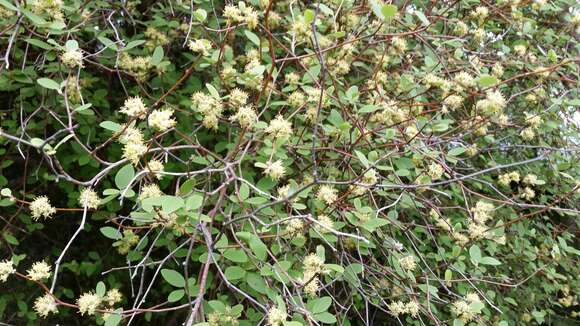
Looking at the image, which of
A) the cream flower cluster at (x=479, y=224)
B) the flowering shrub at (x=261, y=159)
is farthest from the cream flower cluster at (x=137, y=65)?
the cream flower cluster at (x=479, y=224)

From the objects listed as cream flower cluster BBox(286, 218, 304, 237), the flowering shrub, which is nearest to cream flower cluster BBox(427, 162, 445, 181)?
the flowering shrub

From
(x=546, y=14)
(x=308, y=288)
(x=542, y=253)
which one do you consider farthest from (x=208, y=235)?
(x=546, y=14)

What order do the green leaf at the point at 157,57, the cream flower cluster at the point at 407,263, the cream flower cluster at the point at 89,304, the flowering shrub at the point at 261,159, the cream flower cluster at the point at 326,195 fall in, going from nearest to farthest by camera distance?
the cream flower cluster at the point at 89,304 → the flowering shrub at the point at 261,159 → the cream flower cluster at the point at 326,195 → the cream flower cluster at the point at 407,263 → the green leaf at the point at 157,57

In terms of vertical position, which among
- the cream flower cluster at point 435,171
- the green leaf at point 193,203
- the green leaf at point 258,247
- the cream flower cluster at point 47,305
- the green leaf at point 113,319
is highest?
the green leaf at point 193,203

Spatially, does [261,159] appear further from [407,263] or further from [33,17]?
[33,17]

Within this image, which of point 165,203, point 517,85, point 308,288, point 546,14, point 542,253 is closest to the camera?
point 165,203

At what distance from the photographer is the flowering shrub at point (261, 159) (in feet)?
4.25

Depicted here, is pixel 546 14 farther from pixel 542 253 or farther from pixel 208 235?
pixel 208 235

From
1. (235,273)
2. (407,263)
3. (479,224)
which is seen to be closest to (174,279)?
(235,273)

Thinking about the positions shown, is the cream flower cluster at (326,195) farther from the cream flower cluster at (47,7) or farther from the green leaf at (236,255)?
the cream flower cluster at (47,7)

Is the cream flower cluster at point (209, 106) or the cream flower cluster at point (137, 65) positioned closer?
the cream flower cluster at point (209, 106)

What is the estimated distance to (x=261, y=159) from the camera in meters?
1.55

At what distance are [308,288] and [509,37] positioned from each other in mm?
2134

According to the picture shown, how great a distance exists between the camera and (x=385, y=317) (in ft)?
8.54
